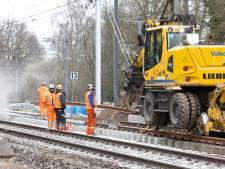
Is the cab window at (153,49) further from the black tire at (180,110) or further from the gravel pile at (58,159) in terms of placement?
the gravel pile at (58,159)

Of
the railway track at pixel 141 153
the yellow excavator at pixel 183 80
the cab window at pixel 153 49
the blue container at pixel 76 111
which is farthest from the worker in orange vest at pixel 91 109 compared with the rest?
the blue container at pixel 76 111

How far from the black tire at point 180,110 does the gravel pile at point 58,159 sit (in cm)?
333

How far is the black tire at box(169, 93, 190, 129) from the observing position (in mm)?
15609

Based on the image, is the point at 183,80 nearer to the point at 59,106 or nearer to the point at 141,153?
the point at 141,153

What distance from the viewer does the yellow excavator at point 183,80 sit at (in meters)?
15.2

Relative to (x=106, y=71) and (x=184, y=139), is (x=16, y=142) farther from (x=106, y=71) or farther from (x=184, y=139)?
(x=106, y=71)

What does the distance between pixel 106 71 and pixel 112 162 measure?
40.6 metres

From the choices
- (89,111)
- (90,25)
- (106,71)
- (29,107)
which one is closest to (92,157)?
(89,111)

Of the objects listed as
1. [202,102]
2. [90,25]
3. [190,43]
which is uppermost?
[90,25]

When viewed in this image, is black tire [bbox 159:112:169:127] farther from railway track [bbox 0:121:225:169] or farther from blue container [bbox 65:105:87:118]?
blue container [bbox 65:105:87:118]

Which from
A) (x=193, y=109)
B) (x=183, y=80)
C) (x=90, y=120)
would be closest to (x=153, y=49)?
(x=183, y=80)

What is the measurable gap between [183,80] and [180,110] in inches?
34.9

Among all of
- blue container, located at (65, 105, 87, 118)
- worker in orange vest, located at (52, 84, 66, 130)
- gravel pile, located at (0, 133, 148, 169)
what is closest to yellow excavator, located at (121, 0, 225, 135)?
gravel pile, located at (0, 133, 148, 169)

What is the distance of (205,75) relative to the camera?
15.2 m
